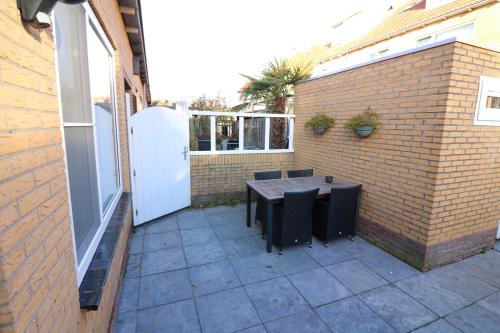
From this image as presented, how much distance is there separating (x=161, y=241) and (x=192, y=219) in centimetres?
95

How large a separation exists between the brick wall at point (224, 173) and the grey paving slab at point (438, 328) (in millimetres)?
4110

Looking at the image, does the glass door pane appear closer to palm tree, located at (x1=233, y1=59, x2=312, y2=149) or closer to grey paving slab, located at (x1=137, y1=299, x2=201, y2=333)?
grey paving slab, located at (x1=137, y1=299, x2=201, y2=333)

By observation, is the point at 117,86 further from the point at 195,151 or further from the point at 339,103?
the point at 339,103

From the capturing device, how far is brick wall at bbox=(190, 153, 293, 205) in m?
5.41

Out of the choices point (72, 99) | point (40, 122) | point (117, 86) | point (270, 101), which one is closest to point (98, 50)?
point (117, 86)

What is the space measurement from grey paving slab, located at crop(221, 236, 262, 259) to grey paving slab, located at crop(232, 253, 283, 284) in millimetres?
116

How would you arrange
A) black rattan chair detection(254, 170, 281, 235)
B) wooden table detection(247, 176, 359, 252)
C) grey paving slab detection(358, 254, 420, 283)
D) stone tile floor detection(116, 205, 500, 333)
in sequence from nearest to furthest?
stone tile floor detection(116, 205, 500, 333)
grey paving slab detection(358, 254, 420, 283)
wooden table detection(247, 176, 359, 252)
black rattan chair detection(254, 170, 281, 235)

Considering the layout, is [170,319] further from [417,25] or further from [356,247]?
[417,25]

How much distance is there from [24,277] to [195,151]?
4.52 metres

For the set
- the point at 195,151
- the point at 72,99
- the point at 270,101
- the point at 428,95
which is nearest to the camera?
the point at 72,99

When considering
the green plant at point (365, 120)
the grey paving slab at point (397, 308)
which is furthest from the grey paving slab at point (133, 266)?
the green plant at point (365, 120)

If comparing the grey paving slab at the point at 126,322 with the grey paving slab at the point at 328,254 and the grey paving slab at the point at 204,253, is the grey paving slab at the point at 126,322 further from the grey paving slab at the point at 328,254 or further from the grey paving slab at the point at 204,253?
the grey paving slab at the point at 328,254

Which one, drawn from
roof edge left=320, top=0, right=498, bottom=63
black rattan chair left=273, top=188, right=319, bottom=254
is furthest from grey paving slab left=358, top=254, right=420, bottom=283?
roof edge left=320, top=0, right=498, bottom=63

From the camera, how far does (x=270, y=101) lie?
21.0 feet
